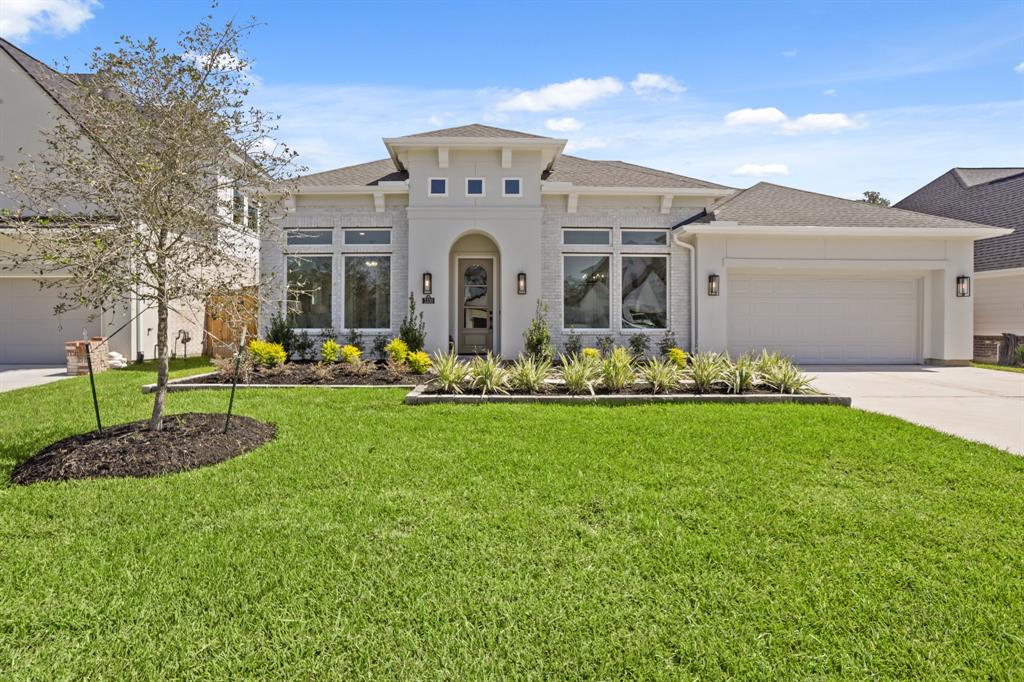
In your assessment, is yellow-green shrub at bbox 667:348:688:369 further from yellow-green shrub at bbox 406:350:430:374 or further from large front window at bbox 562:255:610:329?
yellow-green shrub at bbox 406:350:430:374

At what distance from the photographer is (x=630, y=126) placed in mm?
11766

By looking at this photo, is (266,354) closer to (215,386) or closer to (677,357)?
(215,386)

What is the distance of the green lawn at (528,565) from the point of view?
2025 mm

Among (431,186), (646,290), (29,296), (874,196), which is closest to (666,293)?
(646,290)

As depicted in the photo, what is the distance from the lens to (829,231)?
11.6 m

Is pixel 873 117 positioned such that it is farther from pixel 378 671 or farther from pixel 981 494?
pixel 378 671

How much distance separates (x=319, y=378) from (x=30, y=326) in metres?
9.33

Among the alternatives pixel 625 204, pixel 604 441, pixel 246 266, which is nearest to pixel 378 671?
pixel 604 441

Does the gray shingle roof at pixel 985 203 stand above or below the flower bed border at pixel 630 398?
above

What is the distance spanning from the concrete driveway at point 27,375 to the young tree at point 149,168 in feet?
20.7

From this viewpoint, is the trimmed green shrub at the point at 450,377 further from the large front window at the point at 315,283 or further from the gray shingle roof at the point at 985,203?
the gray shingle roof at the point at 985,203

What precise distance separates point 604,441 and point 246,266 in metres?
4.37

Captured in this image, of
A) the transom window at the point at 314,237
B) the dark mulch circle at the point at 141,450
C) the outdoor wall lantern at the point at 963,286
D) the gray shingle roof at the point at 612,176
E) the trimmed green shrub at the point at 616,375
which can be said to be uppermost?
the gray shingle roof at the point at 612,176

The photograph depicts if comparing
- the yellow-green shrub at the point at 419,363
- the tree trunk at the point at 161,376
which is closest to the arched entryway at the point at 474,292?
the yellow-green shrub at the point at 419,363
